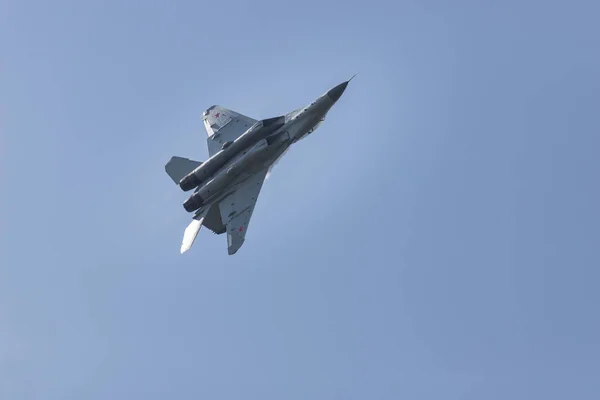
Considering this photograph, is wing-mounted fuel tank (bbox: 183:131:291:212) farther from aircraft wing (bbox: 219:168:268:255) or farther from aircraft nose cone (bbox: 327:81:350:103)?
aircraft nose cone (bbox: 327:81:350:103)

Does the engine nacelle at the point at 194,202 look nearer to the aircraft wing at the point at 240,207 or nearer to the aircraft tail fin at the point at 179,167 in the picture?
the aircraft wing at the point at 240,207

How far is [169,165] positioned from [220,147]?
568 cm

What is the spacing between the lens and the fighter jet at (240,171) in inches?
3300

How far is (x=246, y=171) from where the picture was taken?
8506cm

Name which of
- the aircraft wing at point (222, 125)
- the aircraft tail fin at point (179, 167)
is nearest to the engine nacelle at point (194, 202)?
the aircraft tail fin at point (179, 167)

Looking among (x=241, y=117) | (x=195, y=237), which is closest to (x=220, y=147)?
(x=241, y=117)

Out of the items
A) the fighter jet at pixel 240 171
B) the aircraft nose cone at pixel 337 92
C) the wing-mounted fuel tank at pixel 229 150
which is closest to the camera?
the aircraft nose cone at pixel 337 92

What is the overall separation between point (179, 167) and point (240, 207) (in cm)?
885

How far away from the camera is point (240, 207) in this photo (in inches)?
3329

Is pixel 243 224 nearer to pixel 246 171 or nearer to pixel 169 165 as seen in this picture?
pixel 246 171

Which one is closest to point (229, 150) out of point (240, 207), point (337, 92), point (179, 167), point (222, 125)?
point (240, 207)

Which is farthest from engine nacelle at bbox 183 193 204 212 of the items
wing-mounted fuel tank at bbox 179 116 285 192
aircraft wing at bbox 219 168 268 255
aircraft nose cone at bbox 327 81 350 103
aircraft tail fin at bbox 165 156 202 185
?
aircraft nose cone at bbox 327 81 350 103

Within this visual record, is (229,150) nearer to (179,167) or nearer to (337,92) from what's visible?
(179,167)

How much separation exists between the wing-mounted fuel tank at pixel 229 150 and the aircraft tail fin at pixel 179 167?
64.5 inches
